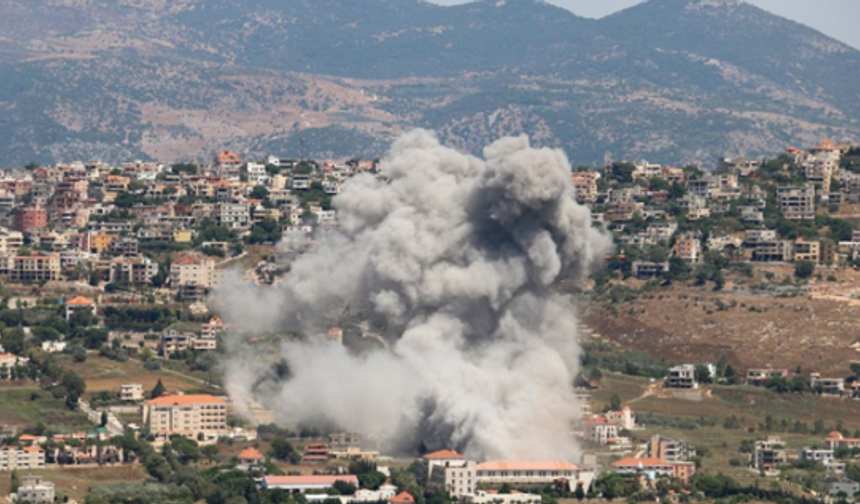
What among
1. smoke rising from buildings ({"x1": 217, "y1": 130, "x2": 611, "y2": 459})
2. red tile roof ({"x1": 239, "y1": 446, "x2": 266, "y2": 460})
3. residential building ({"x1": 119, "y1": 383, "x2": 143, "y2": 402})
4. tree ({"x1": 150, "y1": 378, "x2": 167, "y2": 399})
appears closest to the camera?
smoke rising from buildings ({"x1": 217, "y1": 130, "x2": 611, "y2": 459})

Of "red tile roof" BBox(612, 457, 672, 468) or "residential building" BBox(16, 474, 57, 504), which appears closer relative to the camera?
"residential building" BBox(16, 474, 57, 504)

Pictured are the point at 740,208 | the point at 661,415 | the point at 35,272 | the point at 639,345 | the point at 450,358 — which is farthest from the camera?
the point at 740,208

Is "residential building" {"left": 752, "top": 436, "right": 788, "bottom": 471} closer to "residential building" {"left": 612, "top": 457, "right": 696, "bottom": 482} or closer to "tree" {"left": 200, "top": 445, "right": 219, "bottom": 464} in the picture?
"residential building" {"left": 612, "top": 457, "right": 696, "bottom": 482}

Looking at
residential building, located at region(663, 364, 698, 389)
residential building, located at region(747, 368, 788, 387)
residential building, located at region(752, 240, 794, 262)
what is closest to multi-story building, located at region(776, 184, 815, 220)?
residential building, located at region(752, 240, 794, 262)

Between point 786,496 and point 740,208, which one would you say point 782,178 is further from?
point 786,496

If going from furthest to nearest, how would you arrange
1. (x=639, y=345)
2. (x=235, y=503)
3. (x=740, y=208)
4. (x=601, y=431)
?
(x=740, y=208), (x=639, y=345), (x=601, y=431), (x=235, y=503)

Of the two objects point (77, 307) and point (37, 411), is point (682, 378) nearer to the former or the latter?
point (37, 411)

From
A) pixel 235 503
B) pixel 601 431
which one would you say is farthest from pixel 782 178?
pixel 235 503

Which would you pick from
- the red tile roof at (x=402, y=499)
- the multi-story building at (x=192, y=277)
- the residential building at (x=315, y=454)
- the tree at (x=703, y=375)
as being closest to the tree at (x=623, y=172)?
the multi-story building at (x=192, y=277)
